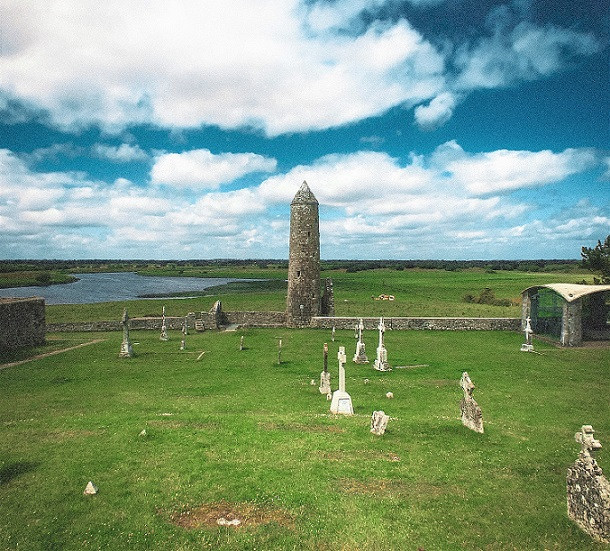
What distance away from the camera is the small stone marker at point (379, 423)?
10773 mm

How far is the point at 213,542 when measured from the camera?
6781mm

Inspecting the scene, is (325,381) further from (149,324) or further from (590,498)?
(149,324)

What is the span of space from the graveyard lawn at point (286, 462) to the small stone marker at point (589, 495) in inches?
8.7

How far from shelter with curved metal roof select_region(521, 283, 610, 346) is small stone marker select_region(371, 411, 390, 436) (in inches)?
777

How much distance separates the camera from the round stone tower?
111ft

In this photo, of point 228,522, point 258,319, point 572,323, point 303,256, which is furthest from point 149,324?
point 572,323

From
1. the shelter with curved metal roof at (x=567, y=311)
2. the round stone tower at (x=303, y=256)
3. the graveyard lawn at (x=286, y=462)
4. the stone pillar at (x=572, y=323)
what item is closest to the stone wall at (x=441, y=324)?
the shelter with curved metal roof at (x=567, y=311)

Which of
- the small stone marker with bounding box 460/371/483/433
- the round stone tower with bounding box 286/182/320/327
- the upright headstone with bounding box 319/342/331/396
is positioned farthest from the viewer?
the round stone tower with bounding box 286/182/320/327

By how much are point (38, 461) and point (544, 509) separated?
10815 millimetres

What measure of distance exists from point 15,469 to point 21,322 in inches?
794

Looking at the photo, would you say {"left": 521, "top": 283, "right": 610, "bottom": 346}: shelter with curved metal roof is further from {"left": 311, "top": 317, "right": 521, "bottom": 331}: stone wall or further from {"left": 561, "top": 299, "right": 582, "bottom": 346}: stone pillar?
{"left": 311, "top": 317, "right": 521, "bottom": 331}: stone wall

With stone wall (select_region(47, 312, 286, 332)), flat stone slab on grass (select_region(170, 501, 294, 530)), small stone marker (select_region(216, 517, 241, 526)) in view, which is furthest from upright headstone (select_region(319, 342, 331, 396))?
stone wall (select_region(47, 312, 286, 332))

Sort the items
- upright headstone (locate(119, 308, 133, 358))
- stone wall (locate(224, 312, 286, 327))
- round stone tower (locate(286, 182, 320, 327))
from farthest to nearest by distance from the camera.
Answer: stone wall (locate(224, 312, 286, 327)), round stone tower (locate(286, 182, 320, 327)), upright headstone (locate(119, 308, 133, 358))

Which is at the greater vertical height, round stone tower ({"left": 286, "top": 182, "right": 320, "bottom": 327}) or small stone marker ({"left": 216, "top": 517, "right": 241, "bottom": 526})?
round stone tower ({"left": 286, "top": 182, "right": 320, "bottom": 327})
